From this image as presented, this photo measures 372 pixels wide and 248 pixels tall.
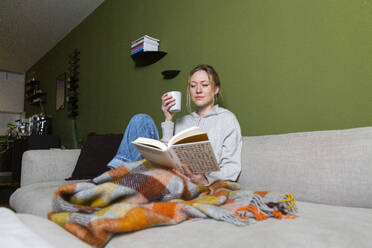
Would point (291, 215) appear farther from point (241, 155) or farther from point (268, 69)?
point (268, 69)

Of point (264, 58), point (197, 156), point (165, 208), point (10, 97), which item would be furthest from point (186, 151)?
point (10, 97)

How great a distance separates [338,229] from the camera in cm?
69

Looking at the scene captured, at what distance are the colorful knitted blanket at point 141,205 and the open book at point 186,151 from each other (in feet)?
0.28

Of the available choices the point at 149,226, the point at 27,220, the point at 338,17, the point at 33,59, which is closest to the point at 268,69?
the point at 338,17

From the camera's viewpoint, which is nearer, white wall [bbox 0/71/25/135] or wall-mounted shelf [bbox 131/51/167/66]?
wall-mounted shelf [bbox 131/51/167/66]

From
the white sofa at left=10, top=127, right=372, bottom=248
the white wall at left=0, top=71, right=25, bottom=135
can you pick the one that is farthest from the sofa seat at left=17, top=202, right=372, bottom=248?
the white wall at left=0, top=71, right=25, bottom=135

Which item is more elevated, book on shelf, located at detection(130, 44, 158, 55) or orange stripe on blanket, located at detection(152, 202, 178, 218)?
book on shelf, located at detection(130, 44, 158, 55)

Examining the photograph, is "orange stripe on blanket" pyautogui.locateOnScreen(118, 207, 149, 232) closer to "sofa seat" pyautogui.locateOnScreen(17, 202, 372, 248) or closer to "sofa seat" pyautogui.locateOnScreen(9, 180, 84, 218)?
"sofa seat" pyautogui.locateOnScreen(17, 202, 372, 248)

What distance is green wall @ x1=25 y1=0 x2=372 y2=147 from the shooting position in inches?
48.0

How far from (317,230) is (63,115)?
167 inches

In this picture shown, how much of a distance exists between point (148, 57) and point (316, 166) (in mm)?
1787

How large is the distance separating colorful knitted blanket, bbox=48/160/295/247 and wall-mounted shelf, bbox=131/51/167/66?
1.55m

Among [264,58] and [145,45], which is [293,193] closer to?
[264,58]

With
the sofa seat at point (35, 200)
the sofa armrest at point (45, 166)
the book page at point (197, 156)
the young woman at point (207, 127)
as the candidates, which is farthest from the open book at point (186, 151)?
the sofa armrest at point (45, 166)
